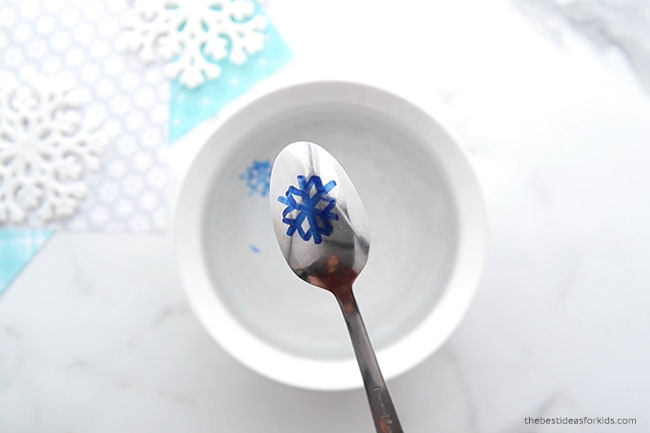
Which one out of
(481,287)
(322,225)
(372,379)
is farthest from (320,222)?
(481,287)

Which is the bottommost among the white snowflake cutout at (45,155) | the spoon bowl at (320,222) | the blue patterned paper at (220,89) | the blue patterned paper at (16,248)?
the blue patterned paper at (16,248)

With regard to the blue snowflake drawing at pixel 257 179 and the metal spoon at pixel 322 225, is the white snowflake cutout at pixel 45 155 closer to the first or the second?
the blue snowflake drawing at pixel 257 179

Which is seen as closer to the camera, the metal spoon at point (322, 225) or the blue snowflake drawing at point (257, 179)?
the metal spoon at point (322, 225)

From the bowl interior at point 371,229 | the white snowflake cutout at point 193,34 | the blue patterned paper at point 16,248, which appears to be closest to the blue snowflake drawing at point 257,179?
the bowl interior at point 371,229

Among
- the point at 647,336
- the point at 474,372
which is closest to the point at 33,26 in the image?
the point at 474,372

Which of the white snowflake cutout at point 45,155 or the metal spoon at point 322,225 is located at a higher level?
the white snowflake cutout at point 45,155

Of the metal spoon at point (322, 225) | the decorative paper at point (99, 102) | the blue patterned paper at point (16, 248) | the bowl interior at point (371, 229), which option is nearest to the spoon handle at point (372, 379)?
the metal spoon at point (322, 225)

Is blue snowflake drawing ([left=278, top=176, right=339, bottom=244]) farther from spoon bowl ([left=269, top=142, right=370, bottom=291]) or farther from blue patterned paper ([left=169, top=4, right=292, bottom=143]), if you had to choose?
blue patterned paper ([left=169, top=4, right=292, bottom=143])

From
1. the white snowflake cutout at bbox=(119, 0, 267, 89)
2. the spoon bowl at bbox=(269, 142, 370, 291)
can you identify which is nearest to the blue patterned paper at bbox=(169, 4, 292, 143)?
the white snowflake cutout at bbox=(119, 0, 267, 89)
